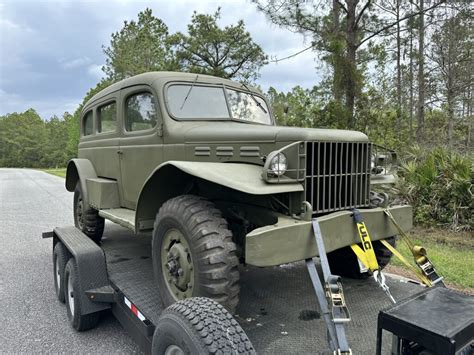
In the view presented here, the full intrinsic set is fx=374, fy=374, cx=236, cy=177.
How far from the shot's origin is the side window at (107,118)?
457 cm

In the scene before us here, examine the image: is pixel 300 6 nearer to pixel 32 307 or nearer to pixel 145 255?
pixel 145 255

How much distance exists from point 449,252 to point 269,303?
3781 mm

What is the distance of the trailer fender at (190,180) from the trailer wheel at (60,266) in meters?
0.90

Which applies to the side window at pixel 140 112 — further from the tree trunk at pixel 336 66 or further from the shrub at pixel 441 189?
the tree trunk at pixel 336 66

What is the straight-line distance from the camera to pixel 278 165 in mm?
2508

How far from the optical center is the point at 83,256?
3.15m

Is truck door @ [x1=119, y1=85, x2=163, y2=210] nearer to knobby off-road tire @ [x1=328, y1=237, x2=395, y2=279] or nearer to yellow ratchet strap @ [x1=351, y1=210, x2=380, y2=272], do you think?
yellow ratchet strap @ [x1=351, y1=210, x2=380, y2=272]

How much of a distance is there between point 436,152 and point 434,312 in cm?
666

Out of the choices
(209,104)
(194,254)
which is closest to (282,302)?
(194,254)

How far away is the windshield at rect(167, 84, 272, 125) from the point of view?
361 cm

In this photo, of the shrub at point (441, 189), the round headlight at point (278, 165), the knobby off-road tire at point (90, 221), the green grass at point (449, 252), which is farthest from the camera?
the shrub at point (441, 189)

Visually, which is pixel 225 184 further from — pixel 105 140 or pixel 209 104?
pixel 105 140

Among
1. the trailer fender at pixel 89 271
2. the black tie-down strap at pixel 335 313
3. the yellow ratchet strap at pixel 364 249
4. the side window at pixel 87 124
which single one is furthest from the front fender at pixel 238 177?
the side window at pixel 87 124

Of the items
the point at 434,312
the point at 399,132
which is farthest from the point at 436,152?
the point at 434,312
